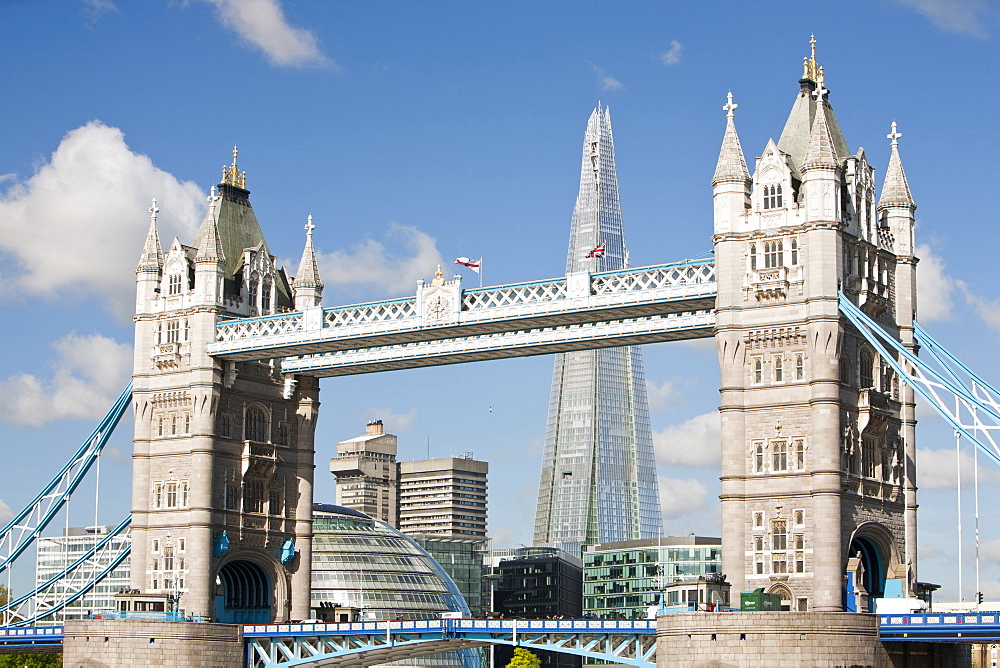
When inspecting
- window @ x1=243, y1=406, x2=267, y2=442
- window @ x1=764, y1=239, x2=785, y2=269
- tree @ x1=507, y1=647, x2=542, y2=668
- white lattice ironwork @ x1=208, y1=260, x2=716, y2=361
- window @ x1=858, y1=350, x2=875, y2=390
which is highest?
window @ x1=764, y1=239, x2=785, y2=269

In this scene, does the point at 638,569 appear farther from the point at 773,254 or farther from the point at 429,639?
the point at 773,254

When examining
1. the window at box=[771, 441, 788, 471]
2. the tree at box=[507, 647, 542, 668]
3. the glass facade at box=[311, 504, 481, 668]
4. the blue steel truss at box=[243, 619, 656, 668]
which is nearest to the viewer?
the window at box=[771, 441, 788, 471]

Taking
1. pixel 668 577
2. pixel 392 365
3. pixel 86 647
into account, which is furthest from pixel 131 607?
pixel 668 577

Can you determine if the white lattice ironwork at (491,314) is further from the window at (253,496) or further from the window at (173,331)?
the window at (253,496)

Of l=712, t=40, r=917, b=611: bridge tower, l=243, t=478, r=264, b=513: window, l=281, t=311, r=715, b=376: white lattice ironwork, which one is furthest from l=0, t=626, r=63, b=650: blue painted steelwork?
l=712, t=40, r=917, b=611: bridge tower

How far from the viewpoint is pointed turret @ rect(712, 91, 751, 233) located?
72.4 m

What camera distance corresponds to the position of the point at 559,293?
258 feet

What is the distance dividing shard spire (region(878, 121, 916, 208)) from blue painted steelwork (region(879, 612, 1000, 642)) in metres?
21.0

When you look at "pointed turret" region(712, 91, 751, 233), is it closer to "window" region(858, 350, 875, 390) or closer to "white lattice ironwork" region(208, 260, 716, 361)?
"white lattice ironwork" region(208, 260, 716, 361)

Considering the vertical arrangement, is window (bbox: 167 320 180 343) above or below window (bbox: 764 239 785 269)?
below

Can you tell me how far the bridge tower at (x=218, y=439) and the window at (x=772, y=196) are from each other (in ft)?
106

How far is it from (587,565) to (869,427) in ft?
371

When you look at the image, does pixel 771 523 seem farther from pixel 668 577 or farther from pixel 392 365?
pixel 668 577

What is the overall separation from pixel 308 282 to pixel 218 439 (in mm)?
11274
